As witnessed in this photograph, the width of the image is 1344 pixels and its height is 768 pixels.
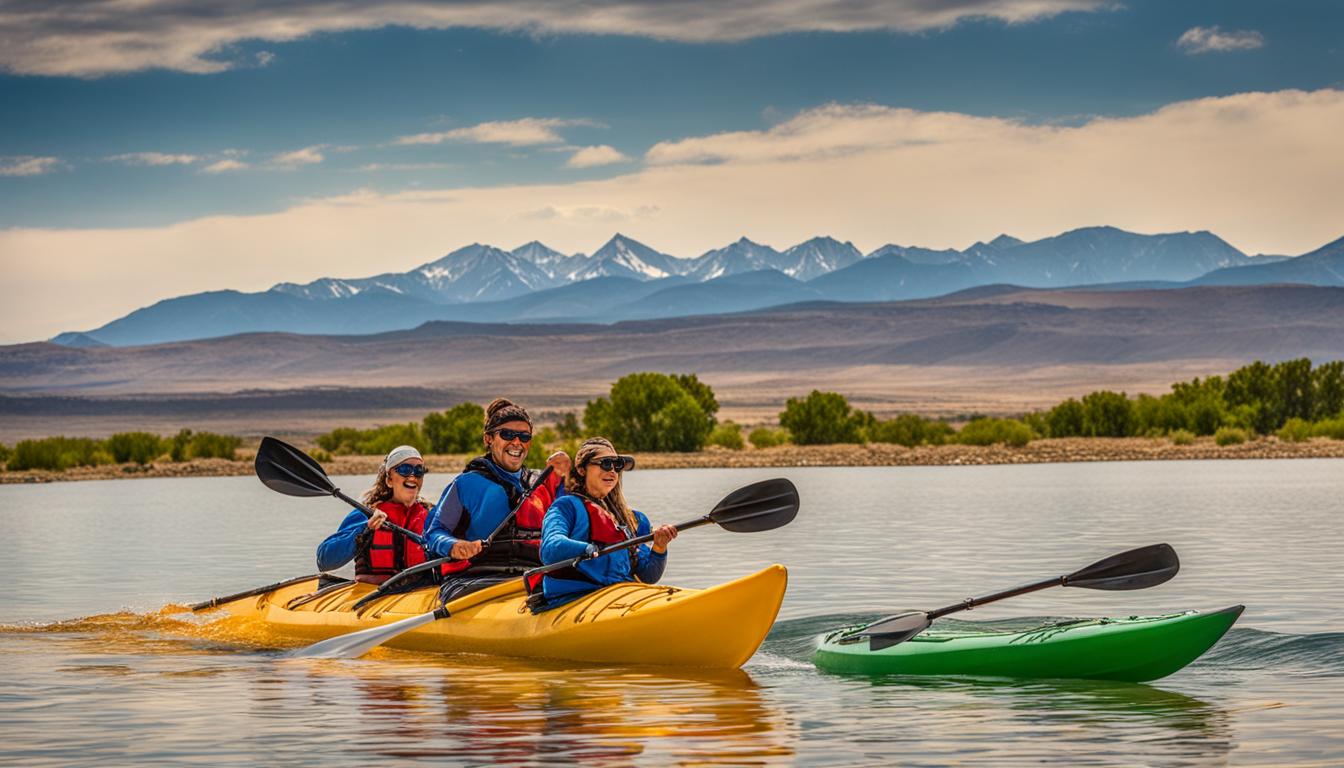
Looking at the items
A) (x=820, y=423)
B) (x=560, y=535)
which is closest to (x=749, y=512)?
(x=560, y=535)

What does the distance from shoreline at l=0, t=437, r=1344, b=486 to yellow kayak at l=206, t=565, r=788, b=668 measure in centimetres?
4655

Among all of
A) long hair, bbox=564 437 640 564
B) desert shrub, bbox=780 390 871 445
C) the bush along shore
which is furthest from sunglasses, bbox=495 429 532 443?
desert shrub, bbox=780 390 871 445

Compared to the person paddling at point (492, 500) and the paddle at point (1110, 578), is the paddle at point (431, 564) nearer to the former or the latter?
the person paddling at point (492, 500)

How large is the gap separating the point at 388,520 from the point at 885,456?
49.8 m

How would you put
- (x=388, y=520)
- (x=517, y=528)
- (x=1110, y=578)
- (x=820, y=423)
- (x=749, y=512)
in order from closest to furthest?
(x=1110, y=578) < (x=749, y=512) < (x=517, y=528) < (x=388, y=520) < (x=820, y=423)

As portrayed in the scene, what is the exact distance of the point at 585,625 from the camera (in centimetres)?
1394

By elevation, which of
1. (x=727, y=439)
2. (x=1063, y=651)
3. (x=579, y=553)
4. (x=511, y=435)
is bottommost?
(x=1063, y=651)

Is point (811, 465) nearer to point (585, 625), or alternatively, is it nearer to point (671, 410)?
point (671, 410)

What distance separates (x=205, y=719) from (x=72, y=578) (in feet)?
45.5

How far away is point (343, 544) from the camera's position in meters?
16.0

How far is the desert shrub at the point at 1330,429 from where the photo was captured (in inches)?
2511

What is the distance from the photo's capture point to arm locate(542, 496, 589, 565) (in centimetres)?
1343

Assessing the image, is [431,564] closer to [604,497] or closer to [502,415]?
[502,415]

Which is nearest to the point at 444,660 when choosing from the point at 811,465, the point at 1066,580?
the point at 1066,580
